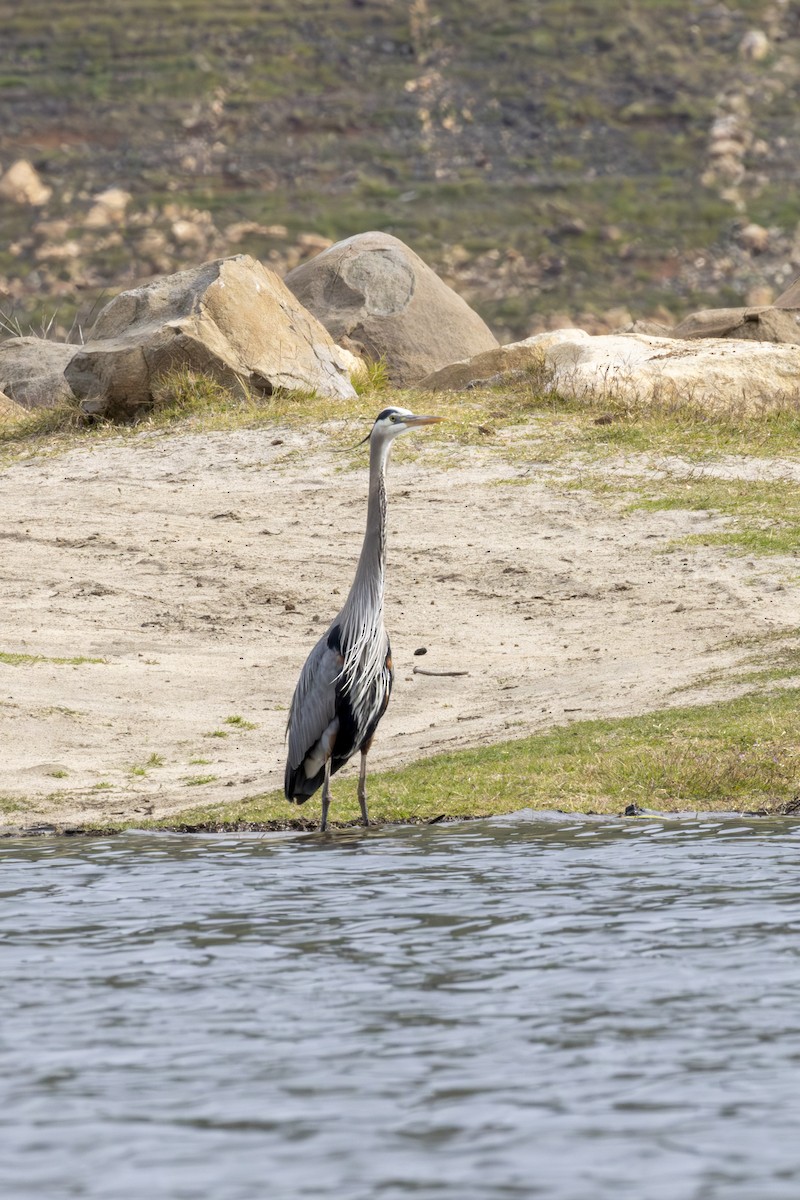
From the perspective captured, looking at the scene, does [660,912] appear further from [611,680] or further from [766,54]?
[766,54]

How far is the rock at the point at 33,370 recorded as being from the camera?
27781 mm

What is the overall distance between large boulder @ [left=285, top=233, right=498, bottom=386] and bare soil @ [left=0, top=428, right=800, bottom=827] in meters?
5.84

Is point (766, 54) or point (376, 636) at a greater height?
point (766, 54)

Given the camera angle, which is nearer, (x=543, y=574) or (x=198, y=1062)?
(x=198, y=1062)

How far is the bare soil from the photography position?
12672 mm

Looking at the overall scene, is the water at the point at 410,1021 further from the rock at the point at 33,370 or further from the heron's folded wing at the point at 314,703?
the rock at the point at 33,370

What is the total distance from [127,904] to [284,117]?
90.9 m

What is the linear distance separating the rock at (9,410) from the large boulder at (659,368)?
6000 millimetres

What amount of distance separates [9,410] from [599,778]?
642 inches

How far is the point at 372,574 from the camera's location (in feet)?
34.8

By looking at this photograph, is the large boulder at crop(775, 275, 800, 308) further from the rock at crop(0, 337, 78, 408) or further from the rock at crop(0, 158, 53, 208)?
the rock at crop(0, 158, 53, 208)

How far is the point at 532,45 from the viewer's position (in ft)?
317

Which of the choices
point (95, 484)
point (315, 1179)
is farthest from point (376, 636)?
point (95, 484)

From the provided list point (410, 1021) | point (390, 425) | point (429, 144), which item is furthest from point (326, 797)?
point (429, 144)
